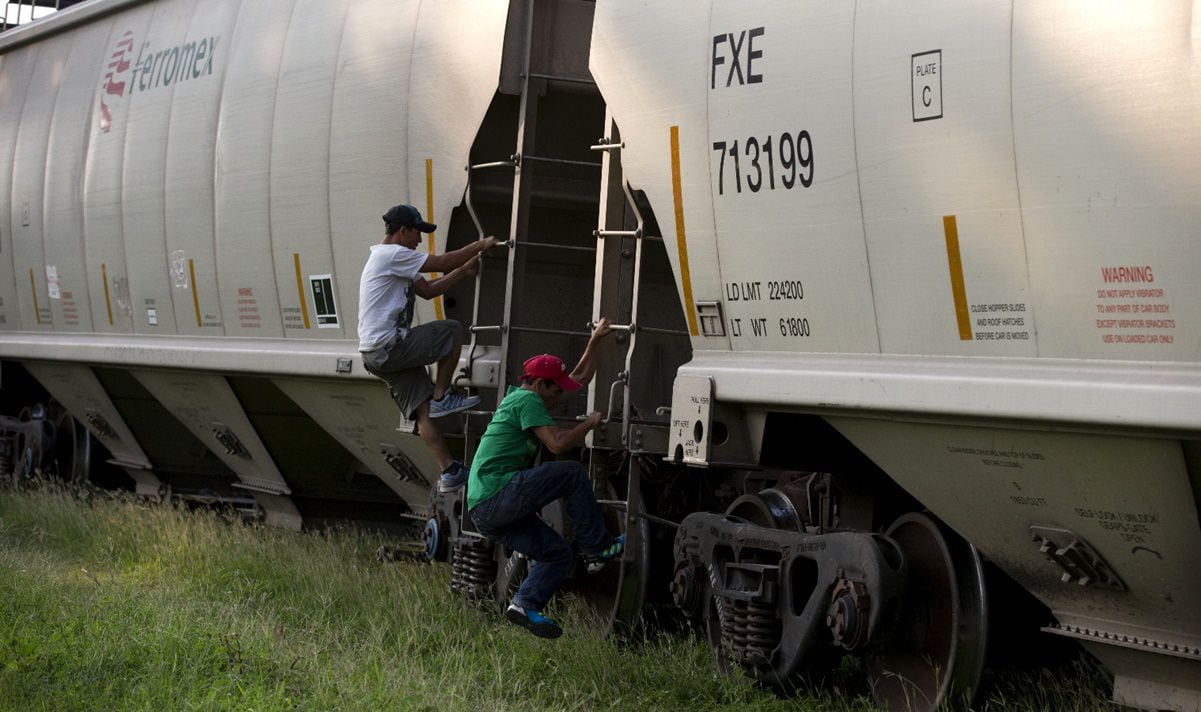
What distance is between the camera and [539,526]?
8.05 m

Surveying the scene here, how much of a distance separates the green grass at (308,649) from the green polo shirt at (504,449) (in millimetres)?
801

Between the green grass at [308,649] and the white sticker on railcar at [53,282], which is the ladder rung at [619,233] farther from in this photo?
the white sticker on railcar at [53,282]

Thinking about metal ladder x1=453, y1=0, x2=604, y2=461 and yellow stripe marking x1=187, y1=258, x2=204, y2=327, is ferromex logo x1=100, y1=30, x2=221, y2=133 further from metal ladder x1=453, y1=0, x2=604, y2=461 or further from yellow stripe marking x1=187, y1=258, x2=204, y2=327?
metal ladder x1=453, y1=0, x2=604, y2=461

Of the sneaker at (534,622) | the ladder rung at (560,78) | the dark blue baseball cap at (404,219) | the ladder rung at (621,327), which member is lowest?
the sneaker at (534,622)

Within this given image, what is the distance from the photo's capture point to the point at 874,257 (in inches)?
237

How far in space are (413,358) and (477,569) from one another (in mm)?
1231

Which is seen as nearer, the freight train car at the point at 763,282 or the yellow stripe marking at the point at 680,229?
the freight train car at the point at 763,282

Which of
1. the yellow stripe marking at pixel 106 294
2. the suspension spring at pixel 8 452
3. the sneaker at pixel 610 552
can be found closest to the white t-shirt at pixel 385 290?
the sneaker at pixel 610 552

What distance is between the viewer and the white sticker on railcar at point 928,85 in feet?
18.5

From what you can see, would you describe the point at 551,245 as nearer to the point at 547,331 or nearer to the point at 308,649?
the point at 547,331

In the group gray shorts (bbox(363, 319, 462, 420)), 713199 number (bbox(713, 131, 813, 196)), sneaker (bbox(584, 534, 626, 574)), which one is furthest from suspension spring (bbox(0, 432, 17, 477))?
713199 number (bbox(713, 131, 813, 196))

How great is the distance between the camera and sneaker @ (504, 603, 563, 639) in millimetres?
7703

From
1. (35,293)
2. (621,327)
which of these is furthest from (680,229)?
(35,293)

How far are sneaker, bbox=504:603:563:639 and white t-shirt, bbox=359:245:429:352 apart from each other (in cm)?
184
